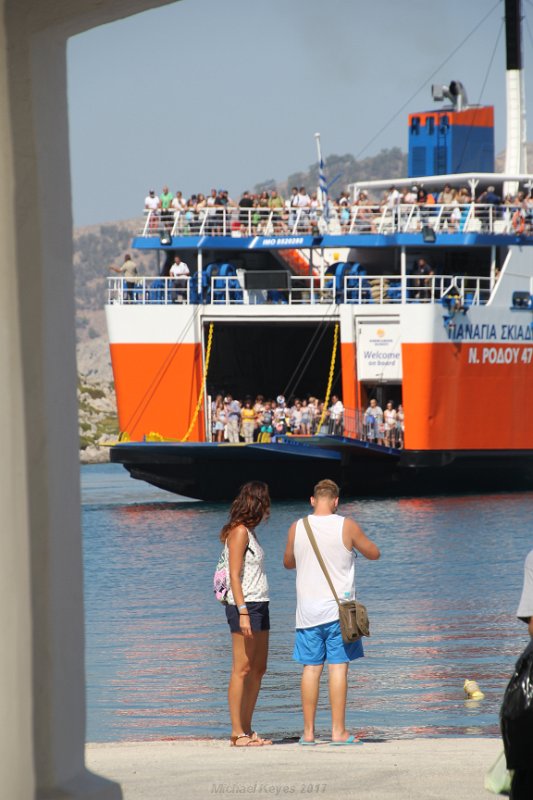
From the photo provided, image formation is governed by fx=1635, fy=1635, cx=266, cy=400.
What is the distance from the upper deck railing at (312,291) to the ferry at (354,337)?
6 centimetres

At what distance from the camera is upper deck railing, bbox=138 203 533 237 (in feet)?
106

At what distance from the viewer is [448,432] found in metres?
31.3

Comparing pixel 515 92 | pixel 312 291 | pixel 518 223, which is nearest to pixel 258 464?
pixel 312 291

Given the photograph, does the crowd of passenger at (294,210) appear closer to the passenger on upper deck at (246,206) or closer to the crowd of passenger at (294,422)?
the passenger on upper deck at (246,206)

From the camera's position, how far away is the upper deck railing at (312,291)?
31.1 meters

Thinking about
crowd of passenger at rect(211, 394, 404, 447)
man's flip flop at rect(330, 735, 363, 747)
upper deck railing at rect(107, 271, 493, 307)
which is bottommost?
crowd of passenger at rect(211, 394, 404, 447)

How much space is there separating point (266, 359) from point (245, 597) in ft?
91.5

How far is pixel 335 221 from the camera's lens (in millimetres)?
34156

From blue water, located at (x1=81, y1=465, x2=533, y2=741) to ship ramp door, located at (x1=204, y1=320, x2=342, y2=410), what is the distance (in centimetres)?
418

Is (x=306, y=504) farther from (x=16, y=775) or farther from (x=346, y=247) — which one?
(x=16, y=775)

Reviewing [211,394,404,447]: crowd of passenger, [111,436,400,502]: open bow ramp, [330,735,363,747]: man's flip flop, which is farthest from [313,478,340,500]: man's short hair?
[211,394,404,447]: crowd of passenger

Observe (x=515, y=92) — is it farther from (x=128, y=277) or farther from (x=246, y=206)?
(x=128, y=277)

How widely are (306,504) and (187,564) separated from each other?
9.14 metres

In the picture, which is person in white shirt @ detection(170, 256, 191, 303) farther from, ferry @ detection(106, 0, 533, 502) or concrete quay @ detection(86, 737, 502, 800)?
concrete quay @ detection(86, 737, 502, 800)
